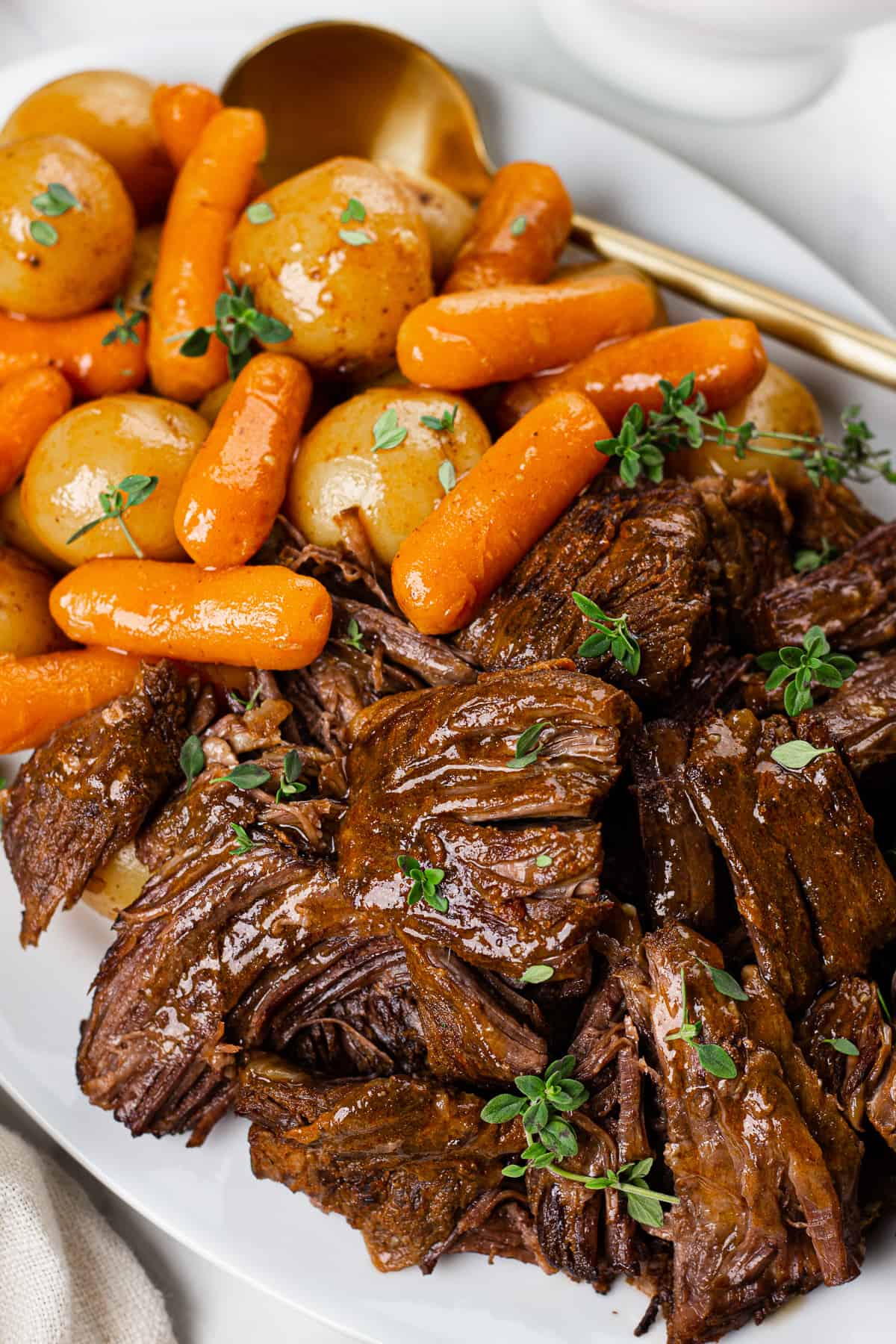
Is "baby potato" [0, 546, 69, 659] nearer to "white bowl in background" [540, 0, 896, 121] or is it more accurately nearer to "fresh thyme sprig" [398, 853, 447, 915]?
"fresh thyme sprig" [398, 853, 447, 915]

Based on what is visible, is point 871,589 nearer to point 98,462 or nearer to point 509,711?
point 509,711

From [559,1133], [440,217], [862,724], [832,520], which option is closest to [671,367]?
[832,520]

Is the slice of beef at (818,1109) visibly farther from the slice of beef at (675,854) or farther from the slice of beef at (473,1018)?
the slice of beef at (473,1018)

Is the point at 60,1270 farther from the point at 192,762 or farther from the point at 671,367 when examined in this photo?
the point at 671,367

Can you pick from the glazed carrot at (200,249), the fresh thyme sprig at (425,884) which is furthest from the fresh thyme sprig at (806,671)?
the glazed carrot at (200,249)

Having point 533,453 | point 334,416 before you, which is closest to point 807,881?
point 533,453

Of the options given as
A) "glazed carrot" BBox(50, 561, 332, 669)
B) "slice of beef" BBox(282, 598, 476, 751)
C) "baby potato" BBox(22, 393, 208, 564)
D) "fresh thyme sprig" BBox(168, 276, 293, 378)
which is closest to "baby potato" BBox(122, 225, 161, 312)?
"fresh thyme sprig" BBox(168, 276, 293, 378)
